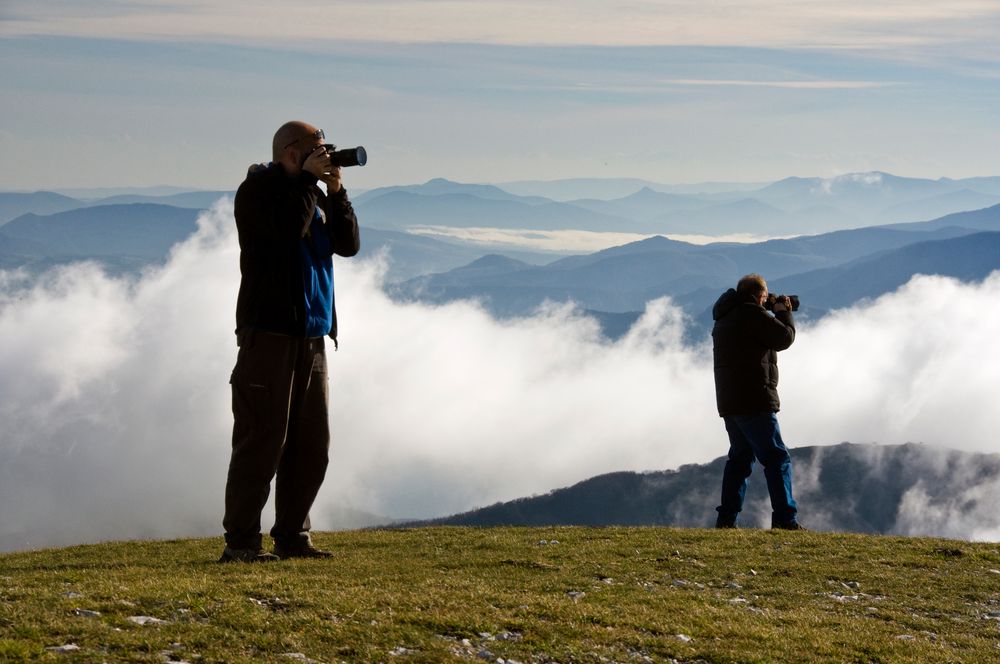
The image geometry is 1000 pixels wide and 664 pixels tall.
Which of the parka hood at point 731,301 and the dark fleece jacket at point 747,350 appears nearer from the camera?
the dark fleece jacket at point 747,350

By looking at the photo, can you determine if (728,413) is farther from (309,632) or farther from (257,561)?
(309,632)

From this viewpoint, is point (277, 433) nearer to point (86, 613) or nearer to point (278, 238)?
point (278, 238)

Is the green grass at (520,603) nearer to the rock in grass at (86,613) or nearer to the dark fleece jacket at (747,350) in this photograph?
the rock in grass at (86,613)

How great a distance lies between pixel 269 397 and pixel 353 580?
221 centimetres

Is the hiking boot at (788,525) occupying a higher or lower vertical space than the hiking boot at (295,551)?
lower

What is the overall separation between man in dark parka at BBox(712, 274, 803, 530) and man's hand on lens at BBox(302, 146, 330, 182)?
27.8ft

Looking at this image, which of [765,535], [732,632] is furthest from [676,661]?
[765,535]

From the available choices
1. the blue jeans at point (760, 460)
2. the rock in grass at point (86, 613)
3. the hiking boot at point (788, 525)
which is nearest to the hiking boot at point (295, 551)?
the rock in grass at point (86, 613)

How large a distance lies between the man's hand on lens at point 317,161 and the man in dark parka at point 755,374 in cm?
849

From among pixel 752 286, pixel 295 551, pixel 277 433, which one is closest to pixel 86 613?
pixel 277 433

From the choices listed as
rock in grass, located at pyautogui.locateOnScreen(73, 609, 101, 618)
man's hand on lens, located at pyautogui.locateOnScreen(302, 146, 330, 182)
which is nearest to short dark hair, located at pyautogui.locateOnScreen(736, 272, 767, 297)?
man's hand on lens, located at pyautogui.locateOnScreen(302, 146, 330, 182)

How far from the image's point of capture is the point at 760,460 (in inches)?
698

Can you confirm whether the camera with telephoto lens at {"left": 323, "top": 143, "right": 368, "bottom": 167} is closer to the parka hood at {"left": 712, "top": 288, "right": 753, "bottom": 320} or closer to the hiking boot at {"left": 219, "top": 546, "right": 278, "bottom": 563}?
the hiking boot at {"left": 219, "top": 546, "right": 278, "bottom": 563}

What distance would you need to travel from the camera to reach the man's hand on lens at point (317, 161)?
11.3 meters
